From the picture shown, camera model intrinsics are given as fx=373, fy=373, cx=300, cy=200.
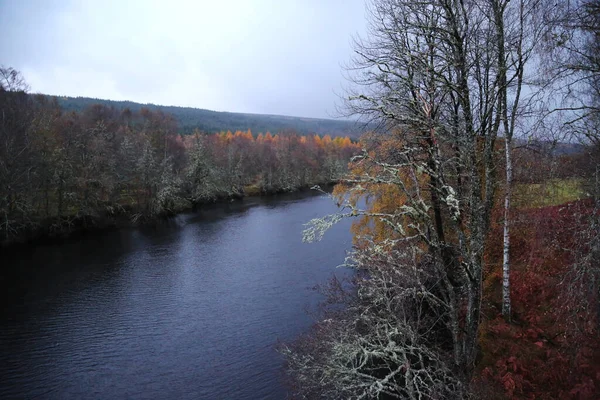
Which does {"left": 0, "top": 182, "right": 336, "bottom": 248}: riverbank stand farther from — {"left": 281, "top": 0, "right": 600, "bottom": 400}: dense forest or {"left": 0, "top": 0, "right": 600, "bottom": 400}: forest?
{"left": 281, "top": 0, "right": 600, "bottom": 400}: dense forest

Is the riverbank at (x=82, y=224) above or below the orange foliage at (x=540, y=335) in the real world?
below

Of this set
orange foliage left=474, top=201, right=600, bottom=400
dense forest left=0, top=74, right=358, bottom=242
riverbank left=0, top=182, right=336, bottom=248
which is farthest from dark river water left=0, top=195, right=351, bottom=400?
orange foliage left=474, top=201, right=600, bottom=400

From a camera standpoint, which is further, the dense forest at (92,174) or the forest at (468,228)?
the dense forest at (92,174)

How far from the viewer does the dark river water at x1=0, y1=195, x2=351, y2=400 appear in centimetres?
1377

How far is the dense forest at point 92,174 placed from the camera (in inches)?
1236

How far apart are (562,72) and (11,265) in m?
31.8

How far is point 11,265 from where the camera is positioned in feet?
84.2

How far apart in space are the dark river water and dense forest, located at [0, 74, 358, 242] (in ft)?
15.3

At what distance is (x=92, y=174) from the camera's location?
1499 inches

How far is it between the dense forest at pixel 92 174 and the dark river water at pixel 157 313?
4655mm

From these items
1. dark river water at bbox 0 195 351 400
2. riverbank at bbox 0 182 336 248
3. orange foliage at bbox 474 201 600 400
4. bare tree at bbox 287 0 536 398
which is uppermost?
bare tree at bbox 287 0 536 398

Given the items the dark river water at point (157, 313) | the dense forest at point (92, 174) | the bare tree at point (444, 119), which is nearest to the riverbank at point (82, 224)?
the dense forest at point (92, 174)

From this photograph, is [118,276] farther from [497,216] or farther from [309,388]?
[497,216]

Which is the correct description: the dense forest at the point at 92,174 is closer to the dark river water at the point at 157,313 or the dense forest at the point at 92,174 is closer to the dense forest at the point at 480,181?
the dark river water at the point at 157,313
